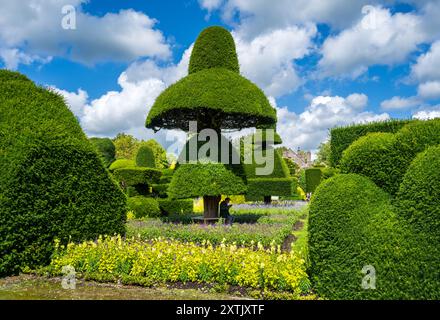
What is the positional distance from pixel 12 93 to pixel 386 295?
8397mm

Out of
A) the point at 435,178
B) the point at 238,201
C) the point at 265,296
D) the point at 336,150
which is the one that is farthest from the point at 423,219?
the point at 238,201

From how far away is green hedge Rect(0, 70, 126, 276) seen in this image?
7.08 metres

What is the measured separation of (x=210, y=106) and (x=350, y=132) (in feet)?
16.6

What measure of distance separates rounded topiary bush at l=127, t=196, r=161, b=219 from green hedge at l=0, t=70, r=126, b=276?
8218 mm

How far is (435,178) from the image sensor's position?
5.21 meters

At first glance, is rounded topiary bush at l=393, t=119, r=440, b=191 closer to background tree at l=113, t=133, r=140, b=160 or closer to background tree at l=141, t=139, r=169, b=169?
background tree at l=141, t=139, r=169, b=169

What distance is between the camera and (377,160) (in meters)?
6.20

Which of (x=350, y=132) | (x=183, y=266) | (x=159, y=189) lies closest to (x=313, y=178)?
(x=159, y=189)

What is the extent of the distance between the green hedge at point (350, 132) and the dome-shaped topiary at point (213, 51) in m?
6.34

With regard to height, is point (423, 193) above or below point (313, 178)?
below

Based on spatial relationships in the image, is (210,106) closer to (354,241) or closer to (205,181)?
(205,181)
